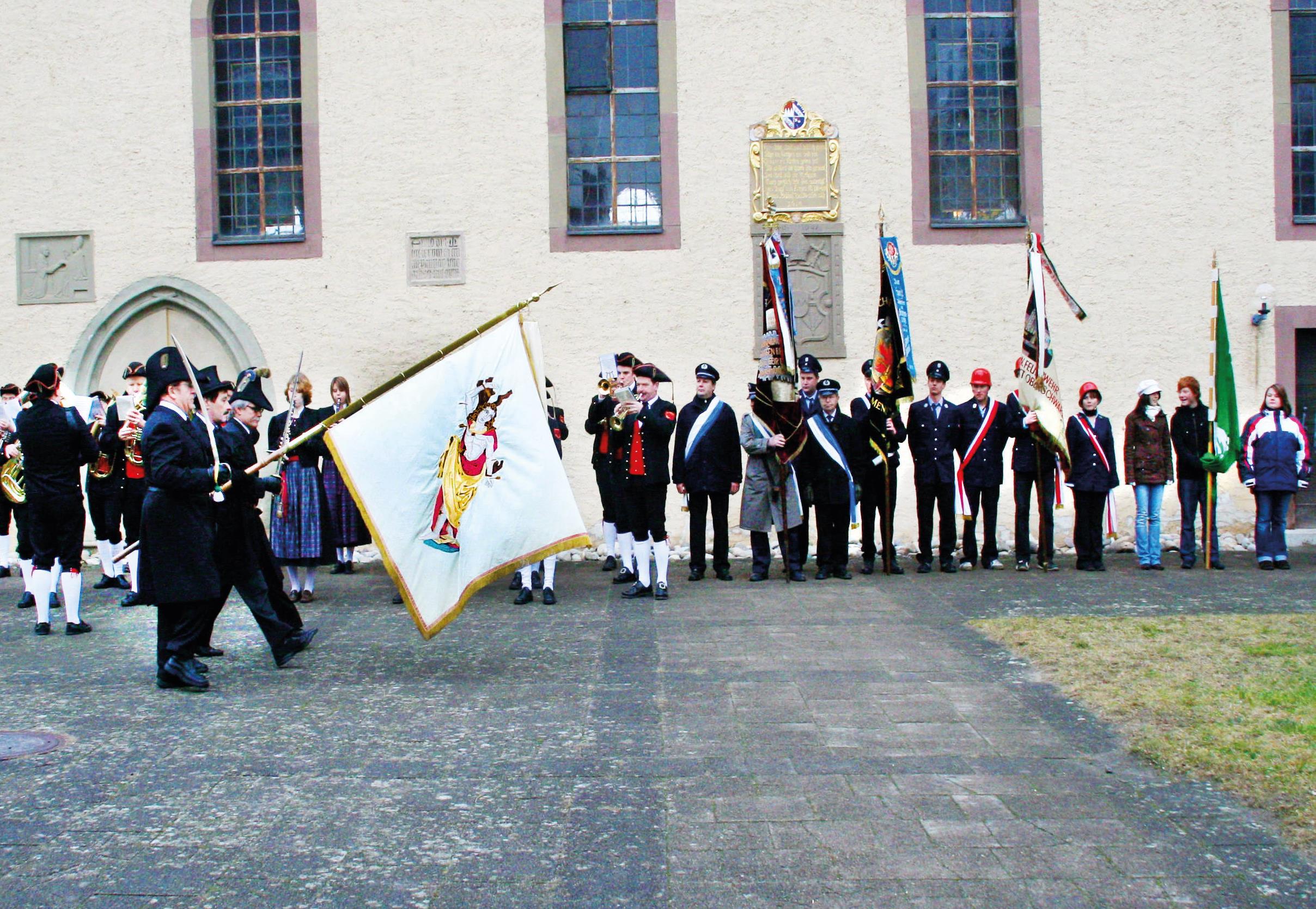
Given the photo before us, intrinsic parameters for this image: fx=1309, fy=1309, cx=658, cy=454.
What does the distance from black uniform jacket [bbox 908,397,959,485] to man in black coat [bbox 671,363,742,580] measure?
1.73 m

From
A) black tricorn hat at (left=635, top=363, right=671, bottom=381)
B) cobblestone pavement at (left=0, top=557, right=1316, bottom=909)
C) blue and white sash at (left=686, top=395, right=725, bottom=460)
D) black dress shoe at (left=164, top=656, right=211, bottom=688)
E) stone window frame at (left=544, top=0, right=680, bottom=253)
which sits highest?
stone window frame at (left=544, top=0, right=680, bottom=253)

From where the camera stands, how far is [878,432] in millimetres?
12086

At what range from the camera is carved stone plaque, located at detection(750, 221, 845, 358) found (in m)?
14.3

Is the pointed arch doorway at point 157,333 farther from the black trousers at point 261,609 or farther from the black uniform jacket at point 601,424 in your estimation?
the black trousers at point 261,609

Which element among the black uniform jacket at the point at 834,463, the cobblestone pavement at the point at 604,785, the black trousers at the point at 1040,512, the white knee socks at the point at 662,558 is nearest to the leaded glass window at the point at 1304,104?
the black trousers at the point at 1040,512

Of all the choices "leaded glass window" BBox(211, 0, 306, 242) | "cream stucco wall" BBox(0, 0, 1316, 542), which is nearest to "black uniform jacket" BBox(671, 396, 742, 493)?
"cream stucco wall" BBox(0, 0, 1316, 542)

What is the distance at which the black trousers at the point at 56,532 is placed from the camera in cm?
947

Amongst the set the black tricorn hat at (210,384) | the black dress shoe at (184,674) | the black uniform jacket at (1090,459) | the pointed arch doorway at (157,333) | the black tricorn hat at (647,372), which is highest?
the pointed arch doorway at (157,333)

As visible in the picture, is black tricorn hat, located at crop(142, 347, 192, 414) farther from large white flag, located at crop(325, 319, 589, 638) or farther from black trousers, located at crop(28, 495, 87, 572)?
black trousers, located at crop(28, 495, 87, 572)

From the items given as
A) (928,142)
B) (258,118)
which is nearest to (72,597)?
(258,118)

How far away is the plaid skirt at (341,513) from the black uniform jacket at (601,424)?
220cm

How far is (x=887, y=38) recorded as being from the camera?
14414 mm

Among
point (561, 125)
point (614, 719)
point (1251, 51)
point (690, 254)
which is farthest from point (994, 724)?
point (1251, 51)

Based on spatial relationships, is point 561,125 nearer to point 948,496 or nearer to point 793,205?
point 793,205
